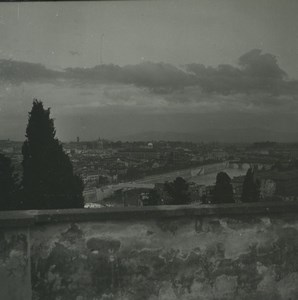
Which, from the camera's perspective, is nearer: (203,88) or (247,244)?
(247,244)

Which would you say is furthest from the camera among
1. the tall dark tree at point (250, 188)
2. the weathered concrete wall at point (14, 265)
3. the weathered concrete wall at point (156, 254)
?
the tall dark tree at point (250, 188)

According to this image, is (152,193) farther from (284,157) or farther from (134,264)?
(134,264)

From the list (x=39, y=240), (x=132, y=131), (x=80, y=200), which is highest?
(x=132, y=131)

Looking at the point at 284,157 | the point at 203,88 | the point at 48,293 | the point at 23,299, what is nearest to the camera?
the point at 23,299

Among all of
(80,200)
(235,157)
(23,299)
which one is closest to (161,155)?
(235,157)

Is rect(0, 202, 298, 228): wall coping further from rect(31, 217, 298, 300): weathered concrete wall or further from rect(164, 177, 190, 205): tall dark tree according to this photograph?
rect(164, 177, 190, 205): tall dark tree

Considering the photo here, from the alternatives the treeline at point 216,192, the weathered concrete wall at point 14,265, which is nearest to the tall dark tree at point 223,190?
the treeline at point 216,192

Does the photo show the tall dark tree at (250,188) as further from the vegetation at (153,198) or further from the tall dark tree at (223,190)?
the vegetation at (153,198)
